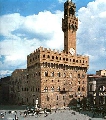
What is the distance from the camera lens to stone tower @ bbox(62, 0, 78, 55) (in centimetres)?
5469

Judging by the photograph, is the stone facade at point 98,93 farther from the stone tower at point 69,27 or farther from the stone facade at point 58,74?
the stone tower at point 69,27

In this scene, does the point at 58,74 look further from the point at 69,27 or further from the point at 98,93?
the point at 69,27

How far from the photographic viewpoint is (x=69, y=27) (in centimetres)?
5478

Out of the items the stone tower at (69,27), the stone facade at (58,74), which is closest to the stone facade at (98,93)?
the stone facade at (58,74)

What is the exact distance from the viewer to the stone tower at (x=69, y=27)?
54.7 meters

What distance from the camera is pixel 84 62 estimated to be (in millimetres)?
55688

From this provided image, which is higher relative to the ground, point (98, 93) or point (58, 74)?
point (58, 74)

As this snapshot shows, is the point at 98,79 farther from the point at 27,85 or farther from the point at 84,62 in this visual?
the point at 27,85

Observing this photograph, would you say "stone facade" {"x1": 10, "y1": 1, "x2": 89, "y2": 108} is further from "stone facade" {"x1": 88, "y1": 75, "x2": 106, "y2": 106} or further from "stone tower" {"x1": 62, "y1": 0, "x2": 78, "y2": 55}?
"stone facade" {"x1": 88, "y1": 75, "x2": 106, "y2": 106}

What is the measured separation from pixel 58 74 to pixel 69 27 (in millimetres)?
12782

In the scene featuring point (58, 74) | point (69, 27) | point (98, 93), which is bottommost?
point (98, 93)

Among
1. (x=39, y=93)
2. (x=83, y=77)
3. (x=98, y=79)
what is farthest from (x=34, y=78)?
(x=98, y=79)

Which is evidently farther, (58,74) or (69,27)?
(69,27)

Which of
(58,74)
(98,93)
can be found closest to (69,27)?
(58,74)
